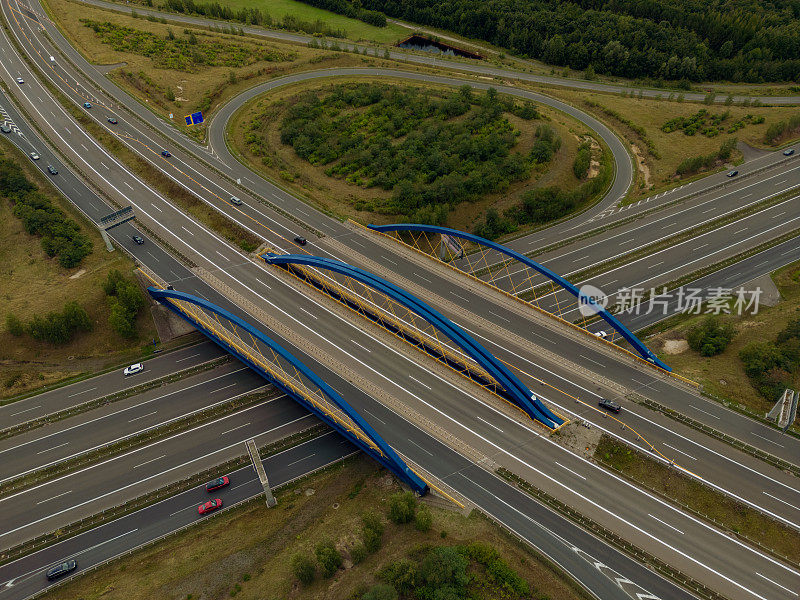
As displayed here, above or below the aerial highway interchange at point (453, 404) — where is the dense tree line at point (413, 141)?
above

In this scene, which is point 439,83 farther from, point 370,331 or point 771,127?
point 370,331

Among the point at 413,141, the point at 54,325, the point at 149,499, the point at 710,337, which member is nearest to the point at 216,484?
the point at 149,499

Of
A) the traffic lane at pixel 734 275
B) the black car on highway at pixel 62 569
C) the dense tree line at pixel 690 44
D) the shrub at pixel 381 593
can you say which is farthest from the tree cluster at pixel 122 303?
the dense tree line at pixel 690 44

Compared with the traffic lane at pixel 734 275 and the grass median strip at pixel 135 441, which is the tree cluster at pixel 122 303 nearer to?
the grass median strip at pixel 135 441

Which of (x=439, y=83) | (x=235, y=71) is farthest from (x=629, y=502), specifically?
(x=235, y=71)

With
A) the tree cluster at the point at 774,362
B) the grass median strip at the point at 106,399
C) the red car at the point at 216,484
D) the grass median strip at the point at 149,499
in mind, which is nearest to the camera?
the grass median strip at the point at 149,499

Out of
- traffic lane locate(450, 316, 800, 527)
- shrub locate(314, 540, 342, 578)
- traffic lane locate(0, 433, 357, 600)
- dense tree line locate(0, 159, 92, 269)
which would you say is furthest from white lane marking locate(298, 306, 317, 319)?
dense tree line locate(0, 159, 92, 269)

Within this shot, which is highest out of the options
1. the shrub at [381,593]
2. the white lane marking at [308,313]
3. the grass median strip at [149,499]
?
the white lane marking at [308,313]

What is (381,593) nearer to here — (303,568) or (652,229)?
(303,568)
